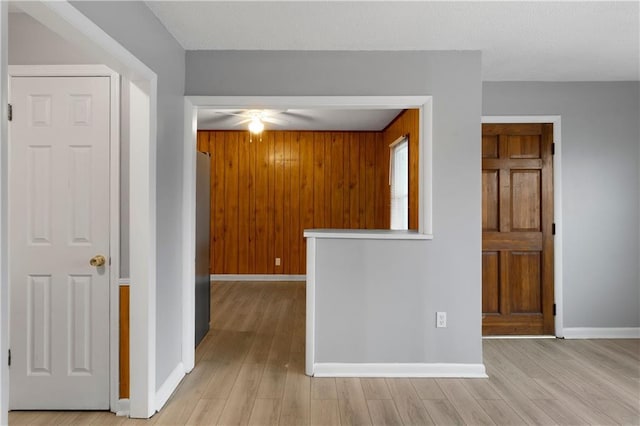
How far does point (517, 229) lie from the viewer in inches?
162

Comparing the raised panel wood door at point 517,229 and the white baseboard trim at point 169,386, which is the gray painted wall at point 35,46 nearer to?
the white baseboard trim at point 169,386

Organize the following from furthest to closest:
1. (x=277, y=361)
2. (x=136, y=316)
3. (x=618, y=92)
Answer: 1. (x=618, y=92)
2. (x=277, y=361)
3. (x=136, y=316)

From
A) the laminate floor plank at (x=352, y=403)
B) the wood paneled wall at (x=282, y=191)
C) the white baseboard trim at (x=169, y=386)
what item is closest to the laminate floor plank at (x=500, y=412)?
the laminate floor plank at (x=352, y=403)

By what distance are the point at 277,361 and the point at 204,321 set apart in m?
1.04

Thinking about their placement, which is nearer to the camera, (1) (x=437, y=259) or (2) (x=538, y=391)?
(2) (x=538, y=391)

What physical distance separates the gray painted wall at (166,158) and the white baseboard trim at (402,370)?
3.48 ft

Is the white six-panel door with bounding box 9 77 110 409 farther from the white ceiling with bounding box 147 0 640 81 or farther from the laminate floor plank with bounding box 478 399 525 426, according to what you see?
the laminate floor plank with bounding box 478 399 525 426

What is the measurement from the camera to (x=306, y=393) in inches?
110

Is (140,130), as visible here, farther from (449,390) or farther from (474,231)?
(449,390)

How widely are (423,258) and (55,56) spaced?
8.83 ft

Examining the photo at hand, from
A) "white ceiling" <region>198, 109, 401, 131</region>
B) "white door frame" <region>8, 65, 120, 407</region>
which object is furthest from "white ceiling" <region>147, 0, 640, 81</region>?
"white ceiling" <region>198, 109, 401, 131</region>

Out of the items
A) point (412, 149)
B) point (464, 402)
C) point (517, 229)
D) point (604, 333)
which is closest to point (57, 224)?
point (464, 402)

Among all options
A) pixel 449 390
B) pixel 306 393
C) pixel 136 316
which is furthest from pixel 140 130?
pixel 449 390

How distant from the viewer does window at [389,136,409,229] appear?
5191mm
